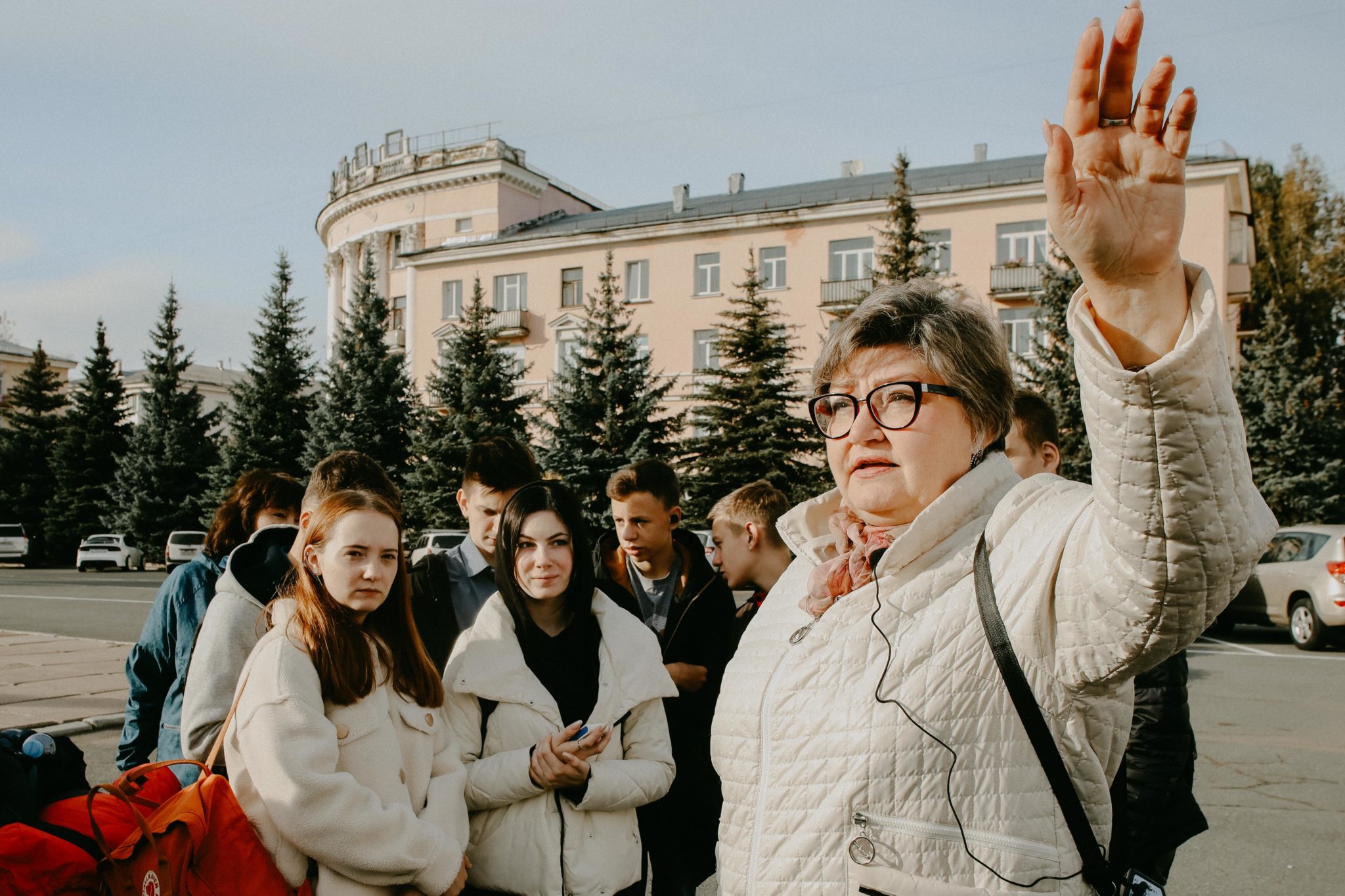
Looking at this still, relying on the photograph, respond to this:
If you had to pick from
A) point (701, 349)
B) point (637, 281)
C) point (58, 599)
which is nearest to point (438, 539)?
point (58, 599)

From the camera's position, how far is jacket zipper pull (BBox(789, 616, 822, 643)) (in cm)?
194

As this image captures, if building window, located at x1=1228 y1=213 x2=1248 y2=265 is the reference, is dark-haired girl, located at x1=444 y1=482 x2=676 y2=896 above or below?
below

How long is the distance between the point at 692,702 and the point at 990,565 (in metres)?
2.42

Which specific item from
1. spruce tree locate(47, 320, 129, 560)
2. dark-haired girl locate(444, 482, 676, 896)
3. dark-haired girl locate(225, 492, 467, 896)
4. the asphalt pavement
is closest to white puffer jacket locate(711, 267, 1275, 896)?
dark-haired girl locate(444, 482, 676, 896)

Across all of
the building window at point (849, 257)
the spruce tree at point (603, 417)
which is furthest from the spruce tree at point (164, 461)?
the building window at point (849, 257)

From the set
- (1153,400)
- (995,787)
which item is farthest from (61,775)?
(1153,400)

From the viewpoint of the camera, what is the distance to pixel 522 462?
417 centimetres

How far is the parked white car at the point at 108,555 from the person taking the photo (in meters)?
34.1

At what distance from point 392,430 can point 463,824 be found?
31.3m

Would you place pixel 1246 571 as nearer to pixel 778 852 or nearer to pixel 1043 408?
pixel 778 852

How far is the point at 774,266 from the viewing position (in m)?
38.3

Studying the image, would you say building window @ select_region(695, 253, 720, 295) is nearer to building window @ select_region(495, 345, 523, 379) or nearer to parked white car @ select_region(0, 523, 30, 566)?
building window @ select_region(495, 345, 523, 379)

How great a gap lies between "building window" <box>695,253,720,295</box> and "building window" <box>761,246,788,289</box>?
190 cm

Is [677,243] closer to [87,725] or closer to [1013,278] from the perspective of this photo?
[1013,278]
